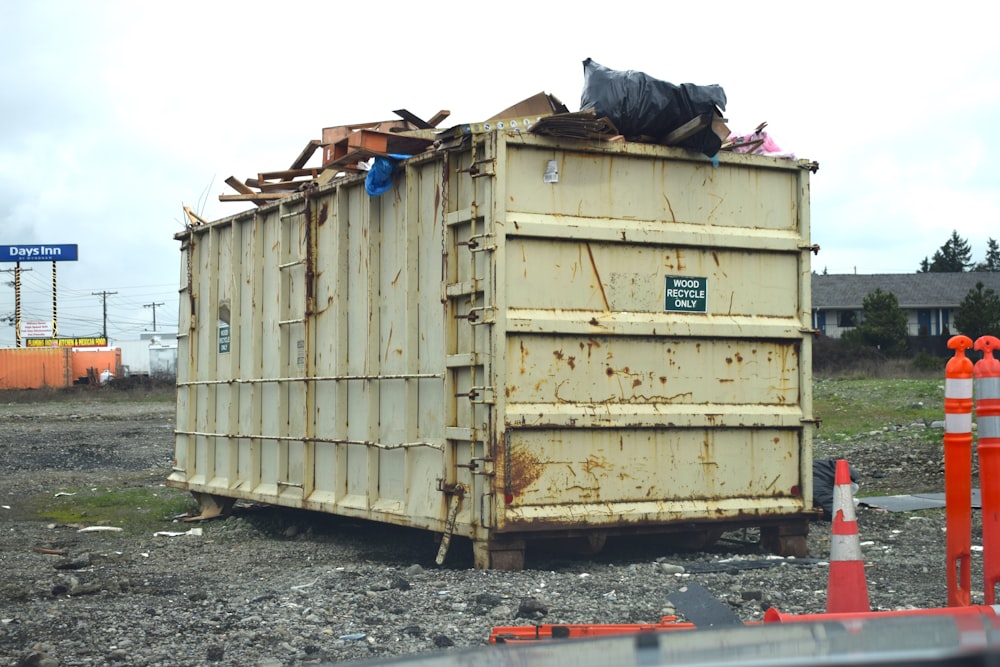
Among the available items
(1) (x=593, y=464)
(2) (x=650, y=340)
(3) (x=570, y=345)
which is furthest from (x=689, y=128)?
(1) (x=593, y=464)

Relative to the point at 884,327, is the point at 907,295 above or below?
above

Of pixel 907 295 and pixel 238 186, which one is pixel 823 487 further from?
pixel 907 295

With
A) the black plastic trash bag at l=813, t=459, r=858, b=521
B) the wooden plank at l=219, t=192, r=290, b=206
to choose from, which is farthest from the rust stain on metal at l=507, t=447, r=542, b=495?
the wooden plank at l=219, t=192, r=290, b=206

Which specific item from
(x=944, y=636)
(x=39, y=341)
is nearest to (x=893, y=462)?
(x=944, y=636)

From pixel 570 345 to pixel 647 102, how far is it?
1.68 m

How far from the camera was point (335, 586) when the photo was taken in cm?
657

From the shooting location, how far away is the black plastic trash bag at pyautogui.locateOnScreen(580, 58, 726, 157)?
746cm

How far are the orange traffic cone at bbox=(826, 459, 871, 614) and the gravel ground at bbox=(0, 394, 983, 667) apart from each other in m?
0.75

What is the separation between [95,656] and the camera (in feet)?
16.8

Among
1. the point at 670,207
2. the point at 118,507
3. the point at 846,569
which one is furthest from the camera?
the point at 118,507

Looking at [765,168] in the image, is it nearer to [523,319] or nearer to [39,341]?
[523,319]

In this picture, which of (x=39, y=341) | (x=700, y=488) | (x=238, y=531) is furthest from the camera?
(x=39, y=341)

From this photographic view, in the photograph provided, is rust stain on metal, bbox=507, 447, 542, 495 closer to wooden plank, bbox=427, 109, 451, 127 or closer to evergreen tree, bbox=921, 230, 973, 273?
wooden plank, bbox=427, 109, 451, 127

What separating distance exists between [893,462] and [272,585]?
9.05m
